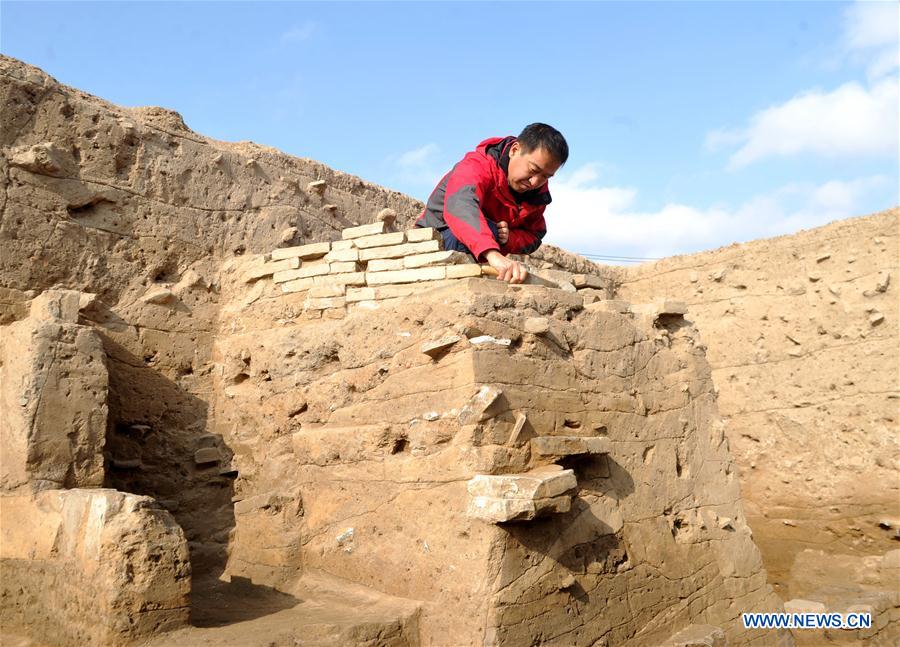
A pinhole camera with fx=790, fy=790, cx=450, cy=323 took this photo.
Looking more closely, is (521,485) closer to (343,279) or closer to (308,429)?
(308,429)

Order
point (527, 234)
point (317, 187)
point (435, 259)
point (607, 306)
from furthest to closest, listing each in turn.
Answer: point (317, 187)
point (527, 234)
point (607, 306)
point (435, 259)

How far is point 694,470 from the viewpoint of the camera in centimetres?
484

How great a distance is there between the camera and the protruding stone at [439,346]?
12.8ft

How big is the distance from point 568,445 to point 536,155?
1743mm

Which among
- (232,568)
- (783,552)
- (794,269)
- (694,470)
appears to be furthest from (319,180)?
(783,552)

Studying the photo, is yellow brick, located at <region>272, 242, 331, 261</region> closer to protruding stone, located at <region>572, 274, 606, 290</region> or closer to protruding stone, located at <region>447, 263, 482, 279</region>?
protruding stone, located at <region>447, 263, 482, 279</region>

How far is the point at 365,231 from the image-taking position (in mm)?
4750

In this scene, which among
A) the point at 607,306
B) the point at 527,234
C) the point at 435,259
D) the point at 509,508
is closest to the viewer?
the point at 509,508

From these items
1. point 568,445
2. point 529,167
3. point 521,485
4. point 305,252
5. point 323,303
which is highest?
point 529,167

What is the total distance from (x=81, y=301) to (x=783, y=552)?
7.46m

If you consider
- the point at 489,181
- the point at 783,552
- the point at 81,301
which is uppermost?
the point at 489,181

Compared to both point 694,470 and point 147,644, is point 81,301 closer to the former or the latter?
point 147,644

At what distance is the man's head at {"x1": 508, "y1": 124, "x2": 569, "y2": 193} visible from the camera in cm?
462

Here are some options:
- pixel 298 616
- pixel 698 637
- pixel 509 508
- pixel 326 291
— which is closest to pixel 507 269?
pixel 326 291
